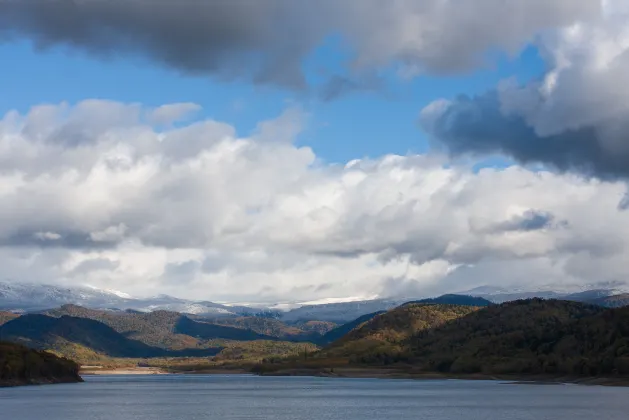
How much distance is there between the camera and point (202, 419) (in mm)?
197625

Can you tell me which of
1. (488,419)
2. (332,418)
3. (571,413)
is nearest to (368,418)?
(332,418)

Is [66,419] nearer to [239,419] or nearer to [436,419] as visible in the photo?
[239,419]

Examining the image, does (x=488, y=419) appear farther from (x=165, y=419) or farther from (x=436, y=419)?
(x=165, y=419)

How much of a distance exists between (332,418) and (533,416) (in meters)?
43.8

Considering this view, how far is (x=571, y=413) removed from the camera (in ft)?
645

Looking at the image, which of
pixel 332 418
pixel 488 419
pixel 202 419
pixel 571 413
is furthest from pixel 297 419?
pixel 571 413

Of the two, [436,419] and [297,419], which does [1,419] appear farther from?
[436,419]

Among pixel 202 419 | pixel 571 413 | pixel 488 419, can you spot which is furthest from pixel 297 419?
pixel 571 413

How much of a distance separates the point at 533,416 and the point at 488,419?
12323 mm

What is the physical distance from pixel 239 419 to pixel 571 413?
73496mm

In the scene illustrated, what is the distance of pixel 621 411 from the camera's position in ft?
642

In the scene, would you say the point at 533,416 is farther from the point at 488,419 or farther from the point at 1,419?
the point at 1,419

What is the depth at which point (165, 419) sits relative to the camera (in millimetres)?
199125

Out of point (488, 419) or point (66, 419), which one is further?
point (66, 419)
